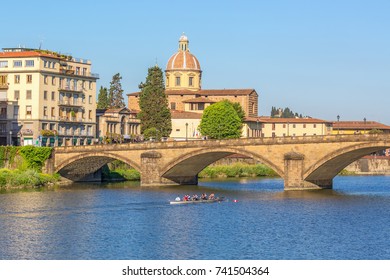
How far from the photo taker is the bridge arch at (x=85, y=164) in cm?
13925

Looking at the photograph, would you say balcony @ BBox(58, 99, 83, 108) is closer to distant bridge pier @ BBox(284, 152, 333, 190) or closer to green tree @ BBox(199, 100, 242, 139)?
green tree @ BBox(199, 100, 242, 139)

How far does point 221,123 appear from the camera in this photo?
19450 centimetres

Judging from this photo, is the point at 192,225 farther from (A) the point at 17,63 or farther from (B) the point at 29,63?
(A) the point at 17,63

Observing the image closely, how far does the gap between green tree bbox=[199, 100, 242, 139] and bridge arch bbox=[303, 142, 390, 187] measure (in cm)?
6524

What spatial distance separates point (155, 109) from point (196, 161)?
51.2 meters

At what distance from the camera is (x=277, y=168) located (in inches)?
4953

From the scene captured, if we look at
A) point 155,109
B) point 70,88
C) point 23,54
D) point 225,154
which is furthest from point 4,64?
point 225,154

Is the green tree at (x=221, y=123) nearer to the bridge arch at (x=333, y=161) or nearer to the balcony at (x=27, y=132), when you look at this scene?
the balcony at (x=27, y=132)

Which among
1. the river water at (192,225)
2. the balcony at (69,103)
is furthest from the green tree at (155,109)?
the river water at (192,225)

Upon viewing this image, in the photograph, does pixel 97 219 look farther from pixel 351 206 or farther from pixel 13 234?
pixel 351 206

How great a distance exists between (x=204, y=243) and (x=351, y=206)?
3360cm

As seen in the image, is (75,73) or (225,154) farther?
(75,73)

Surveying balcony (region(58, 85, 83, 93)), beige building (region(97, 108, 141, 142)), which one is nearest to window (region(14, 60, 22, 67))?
balcony (region(58, 85, 83, 93))

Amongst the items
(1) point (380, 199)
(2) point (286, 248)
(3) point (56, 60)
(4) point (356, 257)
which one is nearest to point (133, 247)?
(2) point (286, 248)
